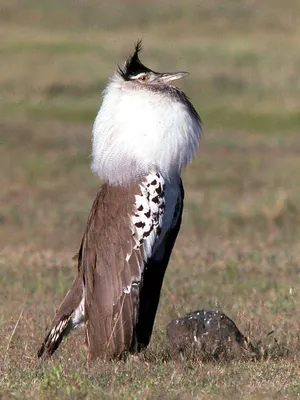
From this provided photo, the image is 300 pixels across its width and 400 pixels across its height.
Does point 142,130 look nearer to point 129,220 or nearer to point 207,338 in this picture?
point 129,220

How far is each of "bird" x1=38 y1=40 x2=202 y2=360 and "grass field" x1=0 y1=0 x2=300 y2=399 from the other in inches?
10.1

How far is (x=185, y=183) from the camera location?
17.7m

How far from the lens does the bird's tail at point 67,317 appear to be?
7.28 metres

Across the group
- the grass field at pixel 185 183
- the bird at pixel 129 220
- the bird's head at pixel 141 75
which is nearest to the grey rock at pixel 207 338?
the grass field at pixel 185 183

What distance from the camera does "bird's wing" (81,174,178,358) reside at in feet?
23.0

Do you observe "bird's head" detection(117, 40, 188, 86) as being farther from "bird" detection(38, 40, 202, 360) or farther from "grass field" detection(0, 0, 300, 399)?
"grass field" detection(0, 0, 300, 399)

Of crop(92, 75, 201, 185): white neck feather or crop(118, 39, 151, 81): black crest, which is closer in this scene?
crop(92, 75, 201, 185): white neck feather

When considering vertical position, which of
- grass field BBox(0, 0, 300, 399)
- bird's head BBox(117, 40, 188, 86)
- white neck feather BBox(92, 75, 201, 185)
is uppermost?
bird's head BBox(117, 40, 188, 86)

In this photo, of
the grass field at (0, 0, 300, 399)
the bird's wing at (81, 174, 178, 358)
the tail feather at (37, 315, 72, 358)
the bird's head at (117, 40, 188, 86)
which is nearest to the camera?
the grass field at (0, 0, 300, 399)

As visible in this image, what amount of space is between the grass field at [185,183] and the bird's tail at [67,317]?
21 centimetres

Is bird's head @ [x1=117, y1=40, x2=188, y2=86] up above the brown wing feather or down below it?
above

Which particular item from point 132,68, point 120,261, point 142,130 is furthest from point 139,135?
point 120,261

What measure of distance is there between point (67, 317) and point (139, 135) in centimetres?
132

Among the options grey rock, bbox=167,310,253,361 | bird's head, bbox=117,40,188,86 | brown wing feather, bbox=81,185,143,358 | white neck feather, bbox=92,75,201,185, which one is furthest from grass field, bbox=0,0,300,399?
bird's head, bbox=117,40,188,86
